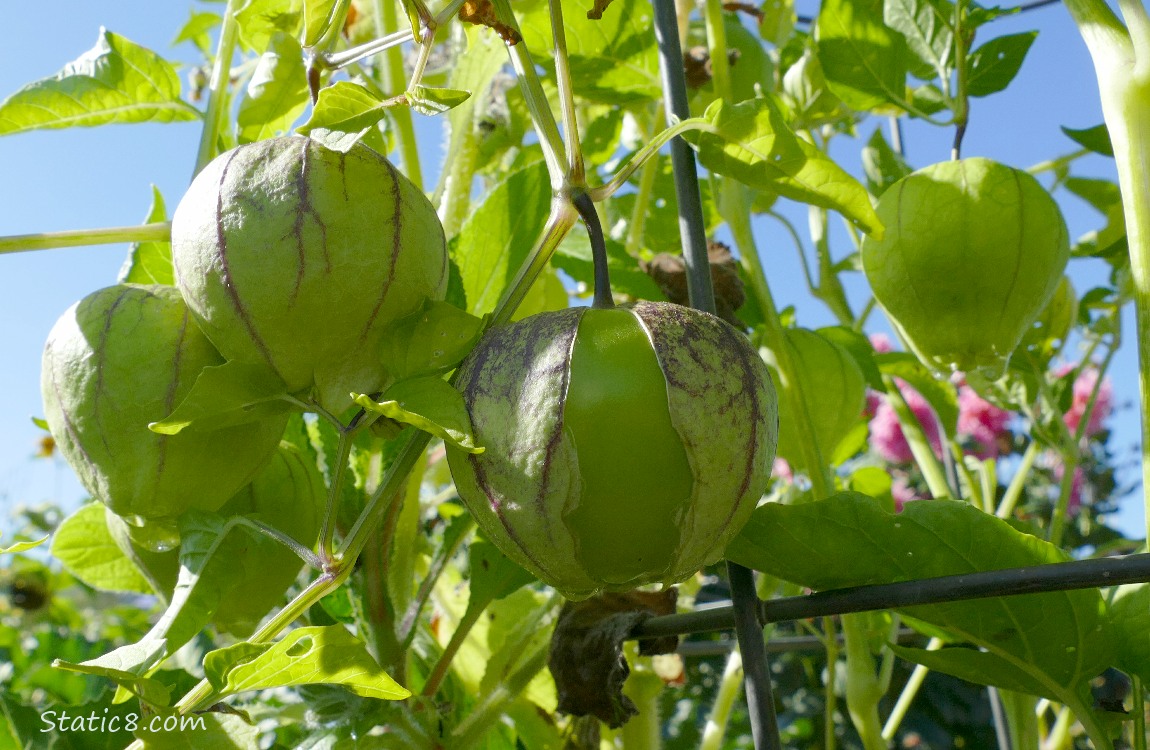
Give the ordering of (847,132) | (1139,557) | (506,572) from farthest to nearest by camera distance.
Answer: (847,132), (506,572), (1139,557)

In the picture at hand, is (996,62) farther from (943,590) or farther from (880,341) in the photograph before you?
(880,341)

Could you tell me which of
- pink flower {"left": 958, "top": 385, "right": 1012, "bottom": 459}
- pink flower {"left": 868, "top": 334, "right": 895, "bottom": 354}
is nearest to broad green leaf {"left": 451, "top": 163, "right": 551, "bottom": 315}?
pink flower {"left": 868, "top": 334, "right": 895, "bottom": 354}

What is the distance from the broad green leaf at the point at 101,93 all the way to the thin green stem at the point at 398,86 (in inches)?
4.9

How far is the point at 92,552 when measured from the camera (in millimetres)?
600

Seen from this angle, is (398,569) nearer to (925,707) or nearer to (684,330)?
(684,330)

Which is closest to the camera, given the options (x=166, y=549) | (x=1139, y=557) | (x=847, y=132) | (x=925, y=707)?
(x=1139, y=557)

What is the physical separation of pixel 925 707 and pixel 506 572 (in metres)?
1.79

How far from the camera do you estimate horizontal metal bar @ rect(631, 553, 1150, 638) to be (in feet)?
1.08

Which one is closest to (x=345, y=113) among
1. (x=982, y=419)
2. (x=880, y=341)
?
(x=880, y=341)

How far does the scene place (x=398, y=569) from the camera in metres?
0.59

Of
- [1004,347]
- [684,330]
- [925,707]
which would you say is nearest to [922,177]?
[1004,347]

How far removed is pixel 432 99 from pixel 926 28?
0.41 m

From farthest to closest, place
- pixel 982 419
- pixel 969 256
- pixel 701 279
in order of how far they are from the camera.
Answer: pixel 982 419 < pixel 969 256 < pixel 701 279

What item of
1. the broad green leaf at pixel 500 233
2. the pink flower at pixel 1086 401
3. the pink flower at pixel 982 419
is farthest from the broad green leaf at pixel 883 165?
the pink flower at pixel 982 419
